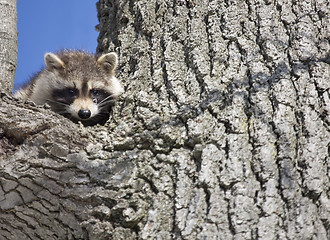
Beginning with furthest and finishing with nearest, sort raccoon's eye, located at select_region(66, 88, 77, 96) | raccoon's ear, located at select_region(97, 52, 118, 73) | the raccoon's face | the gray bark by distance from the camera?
raccoon's eye, located at select_region(66, 88, 77, 96)
the raccoon's face
raccoon's ear, located at select_region(97, 52, 118, 73)
the gray bark

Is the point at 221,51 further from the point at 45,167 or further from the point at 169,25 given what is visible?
the point at 45,167

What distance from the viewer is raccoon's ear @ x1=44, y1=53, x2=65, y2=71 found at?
3949mm

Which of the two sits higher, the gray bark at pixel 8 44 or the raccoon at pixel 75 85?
the raccoon at pixel 75 85

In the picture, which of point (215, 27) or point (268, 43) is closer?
point (268, 43)

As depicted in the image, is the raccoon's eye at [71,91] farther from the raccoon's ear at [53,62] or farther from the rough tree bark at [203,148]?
A: the rough tree bark at [203,148]

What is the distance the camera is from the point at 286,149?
2.07 meters

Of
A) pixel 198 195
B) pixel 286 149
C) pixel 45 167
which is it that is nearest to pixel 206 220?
pixel 198 195

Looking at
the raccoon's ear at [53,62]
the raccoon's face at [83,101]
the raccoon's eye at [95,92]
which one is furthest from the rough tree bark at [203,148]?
the raccoon's ear at [53,62]

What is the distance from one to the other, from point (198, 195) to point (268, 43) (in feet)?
3.40

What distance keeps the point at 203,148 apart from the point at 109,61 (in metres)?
1.72

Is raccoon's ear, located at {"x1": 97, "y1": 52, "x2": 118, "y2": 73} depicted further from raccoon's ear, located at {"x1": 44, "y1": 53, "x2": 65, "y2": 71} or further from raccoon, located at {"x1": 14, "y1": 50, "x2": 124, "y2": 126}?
raccoon's ear, located at {"x1": 44, "y1": 53, "x2": 65, "y2": 71}

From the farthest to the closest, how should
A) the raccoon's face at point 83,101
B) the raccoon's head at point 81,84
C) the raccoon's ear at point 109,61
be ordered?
the raccoon's head at point 81,84, the raccoon's face at point 83,101, the raccoon's ear at point 109,61

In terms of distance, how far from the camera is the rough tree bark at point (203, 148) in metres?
1.96

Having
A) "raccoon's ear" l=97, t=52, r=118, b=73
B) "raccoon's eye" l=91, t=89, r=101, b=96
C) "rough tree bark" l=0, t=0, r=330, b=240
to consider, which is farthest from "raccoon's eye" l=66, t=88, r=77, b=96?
"rough tree bark" l=0, t=0, r=330, b=240
